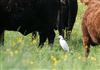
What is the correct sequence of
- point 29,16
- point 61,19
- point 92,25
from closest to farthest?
1. point 92,25
2. point 29,16
3. point 61,19

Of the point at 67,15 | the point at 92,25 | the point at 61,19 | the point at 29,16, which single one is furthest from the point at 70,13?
the point at 92,25

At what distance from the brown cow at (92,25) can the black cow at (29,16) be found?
1378 millimetres

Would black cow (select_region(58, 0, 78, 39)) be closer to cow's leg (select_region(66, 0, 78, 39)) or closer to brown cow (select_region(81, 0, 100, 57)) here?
cow's leg (select_region(66, 0, 78, 39))

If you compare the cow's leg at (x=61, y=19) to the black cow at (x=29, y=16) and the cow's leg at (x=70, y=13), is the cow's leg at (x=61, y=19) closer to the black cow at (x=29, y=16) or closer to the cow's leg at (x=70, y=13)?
the cow's leg at (x=70, y=13)

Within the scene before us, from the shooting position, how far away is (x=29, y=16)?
10172mm

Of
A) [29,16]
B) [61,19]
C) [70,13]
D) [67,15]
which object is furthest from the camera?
[70,13]

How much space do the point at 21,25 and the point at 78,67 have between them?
456cm

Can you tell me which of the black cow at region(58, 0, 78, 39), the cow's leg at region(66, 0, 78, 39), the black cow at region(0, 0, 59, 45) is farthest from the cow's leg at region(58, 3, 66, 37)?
the black cow at region(0, 0, 59, 45)

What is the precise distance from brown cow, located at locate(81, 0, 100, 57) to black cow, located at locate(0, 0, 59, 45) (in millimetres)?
1378

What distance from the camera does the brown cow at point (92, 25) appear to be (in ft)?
28.2

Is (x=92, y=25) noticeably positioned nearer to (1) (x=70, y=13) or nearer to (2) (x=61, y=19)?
(2) (x=61, y=19)

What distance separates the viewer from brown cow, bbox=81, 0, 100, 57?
8594 millimetres

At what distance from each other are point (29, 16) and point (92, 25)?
201 centimetres

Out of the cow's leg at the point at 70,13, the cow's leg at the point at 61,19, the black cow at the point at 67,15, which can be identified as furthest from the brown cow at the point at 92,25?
the cow's leg at the point at 70,13
